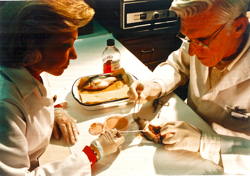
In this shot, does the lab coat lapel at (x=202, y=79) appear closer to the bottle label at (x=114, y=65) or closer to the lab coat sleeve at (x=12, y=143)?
the bottle label at (x=114, y=65)

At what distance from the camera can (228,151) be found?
1138 mm

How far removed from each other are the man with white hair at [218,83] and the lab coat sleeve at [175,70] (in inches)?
1.7

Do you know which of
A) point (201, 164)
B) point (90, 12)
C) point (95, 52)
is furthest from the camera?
point (95, 52)

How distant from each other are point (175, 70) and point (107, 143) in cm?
100

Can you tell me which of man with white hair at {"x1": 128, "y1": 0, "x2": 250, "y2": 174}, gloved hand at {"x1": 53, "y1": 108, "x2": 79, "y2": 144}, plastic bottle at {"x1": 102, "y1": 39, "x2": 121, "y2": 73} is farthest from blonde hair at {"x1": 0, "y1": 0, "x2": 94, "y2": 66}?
plastic bottle at {"x1": 102, "y1": 39, "x2": 121, "y2": 73}

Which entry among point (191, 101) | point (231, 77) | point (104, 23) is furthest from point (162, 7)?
point (231, 77)

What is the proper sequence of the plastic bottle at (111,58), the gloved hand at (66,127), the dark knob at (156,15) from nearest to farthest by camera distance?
1. the gloved hand at (66,127)
2. the plastic bottle at (111,58)
3. the dark knob at (156,15)

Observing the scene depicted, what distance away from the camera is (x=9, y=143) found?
84cm

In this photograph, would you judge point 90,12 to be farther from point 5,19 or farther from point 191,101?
point 191,101

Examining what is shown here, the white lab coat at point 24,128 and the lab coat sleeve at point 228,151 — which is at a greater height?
the white lab coat at point 24,128

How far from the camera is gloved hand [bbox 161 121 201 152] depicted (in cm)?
115

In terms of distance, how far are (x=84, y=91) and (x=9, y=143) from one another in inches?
31.4

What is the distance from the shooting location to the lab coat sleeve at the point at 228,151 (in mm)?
1092

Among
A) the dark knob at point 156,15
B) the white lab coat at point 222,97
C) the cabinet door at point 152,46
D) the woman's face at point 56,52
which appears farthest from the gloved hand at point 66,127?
the dark knob at point 156,15
